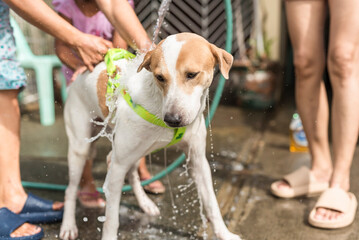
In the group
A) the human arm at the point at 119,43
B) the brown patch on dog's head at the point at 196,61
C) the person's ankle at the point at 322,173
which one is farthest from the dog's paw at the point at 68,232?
the person's ankle at the point at 322,173

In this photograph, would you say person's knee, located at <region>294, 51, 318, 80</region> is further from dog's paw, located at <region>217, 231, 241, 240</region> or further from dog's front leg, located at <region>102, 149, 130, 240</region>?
dog's front leg, located at <region>102, 149, 130, 240</region>

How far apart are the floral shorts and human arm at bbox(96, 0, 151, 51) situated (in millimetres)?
526

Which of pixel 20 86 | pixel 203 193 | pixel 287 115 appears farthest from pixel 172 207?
pixel 287 115

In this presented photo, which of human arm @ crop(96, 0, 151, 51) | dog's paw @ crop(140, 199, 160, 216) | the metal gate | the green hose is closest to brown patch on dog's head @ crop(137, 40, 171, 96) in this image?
human arm @ crop(96, 0, 151, 51)

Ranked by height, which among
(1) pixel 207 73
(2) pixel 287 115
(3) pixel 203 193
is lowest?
(2) pixel 287 115

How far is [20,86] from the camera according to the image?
215 centimetres

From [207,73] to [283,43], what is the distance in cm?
406

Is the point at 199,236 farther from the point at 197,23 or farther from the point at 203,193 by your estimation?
the point at 197,23

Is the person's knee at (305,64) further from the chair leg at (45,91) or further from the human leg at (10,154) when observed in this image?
the chair leg at (45,91)

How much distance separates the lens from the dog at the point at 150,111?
4.85 ft

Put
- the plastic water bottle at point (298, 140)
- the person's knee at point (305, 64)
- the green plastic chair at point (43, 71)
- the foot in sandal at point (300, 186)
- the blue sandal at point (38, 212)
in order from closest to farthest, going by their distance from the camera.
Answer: the blue sandal at point (38, 212) → the person's knee at point (305, 64) → the foot in sandal at point (300, 186) → the plastic water bottle at point (298, 140) → the green plastic chair at point (43, 71)

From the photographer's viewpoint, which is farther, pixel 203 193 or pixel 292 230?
pixel 292 230

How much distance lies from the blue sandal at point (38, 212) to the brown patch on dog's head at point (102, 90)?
0.74 metres

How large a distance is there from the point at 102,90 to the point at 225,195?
42.6 inches
